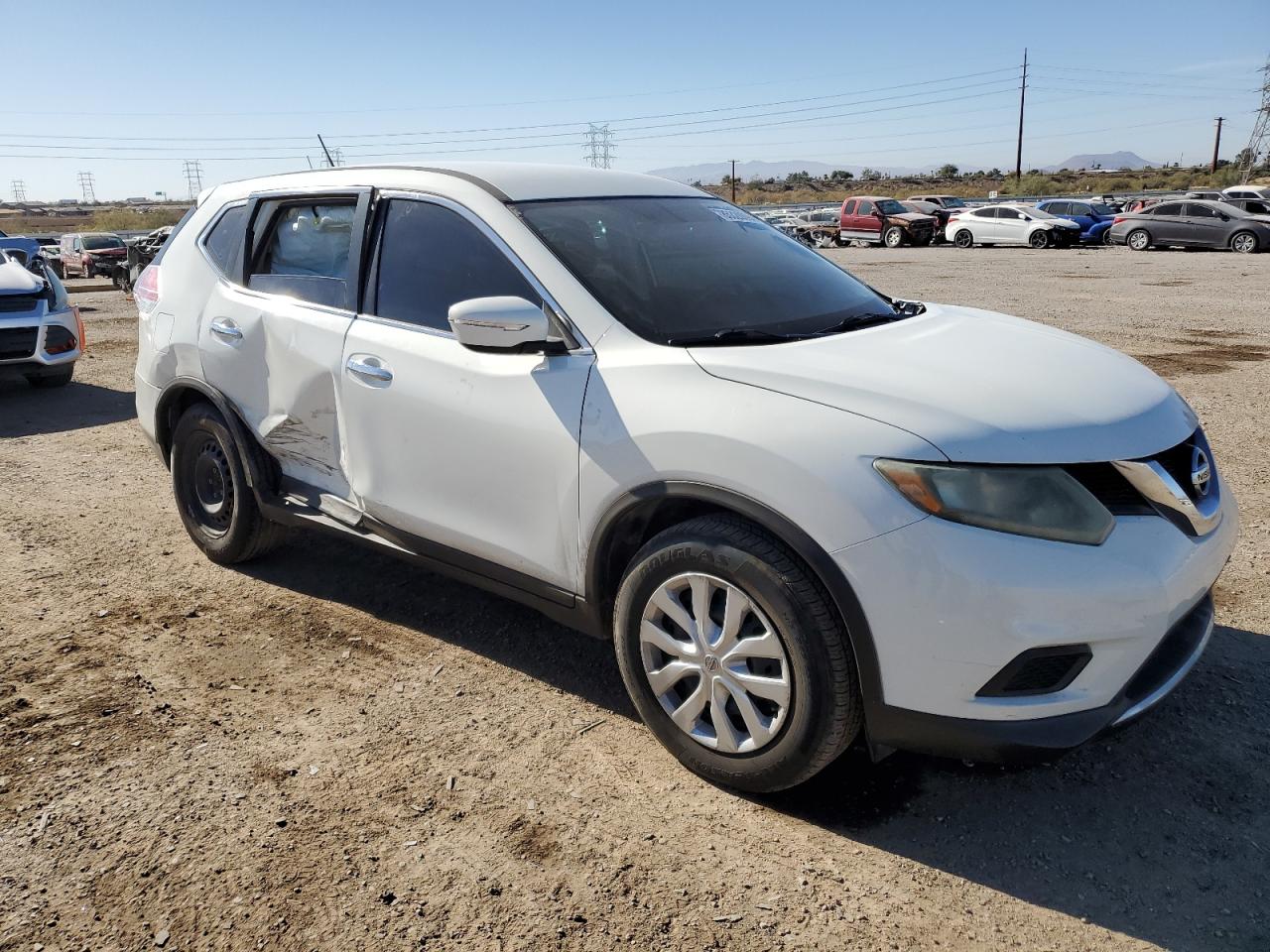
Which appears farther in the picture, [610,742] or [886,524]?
[610,742]

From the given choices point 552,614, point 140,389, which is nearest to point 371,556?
point 140,389

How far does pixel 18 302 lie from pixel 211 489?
6.26 meters

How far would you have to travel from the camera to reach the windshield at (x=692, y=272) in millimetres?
3045

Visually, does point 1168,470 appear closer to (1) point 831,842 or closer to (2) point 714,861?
(1) point 831,842

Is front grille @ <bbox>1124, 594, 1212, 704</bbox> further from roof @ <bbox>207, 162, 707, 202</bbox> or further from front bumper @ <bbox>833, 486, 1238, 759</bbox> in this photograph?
roof @ <bbox>207, 162, 707, 202</bbox>

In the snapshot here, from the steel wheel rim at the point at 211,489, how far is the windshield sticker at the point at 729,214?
8.05 feet

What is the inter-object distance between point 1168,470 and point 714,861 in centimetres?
161

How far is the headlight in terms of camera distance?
89.8 inches

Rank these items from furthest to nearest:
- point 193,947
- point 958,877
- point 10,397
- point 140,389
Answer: point 10,397 < point 140,389 < point 958,877 < point 193,947

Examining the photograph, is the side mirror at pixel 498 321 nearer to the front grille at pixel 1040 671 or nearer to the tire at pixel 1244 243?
the front grille at pixel 1040 671

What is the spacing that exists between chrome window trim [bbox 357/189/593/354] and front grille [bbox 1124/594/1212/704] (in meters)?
1.75

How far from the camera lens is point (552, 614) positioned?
10.4ft

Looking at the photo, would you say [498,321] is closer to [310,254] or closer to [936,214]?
[310,254]

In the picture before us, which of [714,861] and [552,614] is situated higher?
[552,614]
